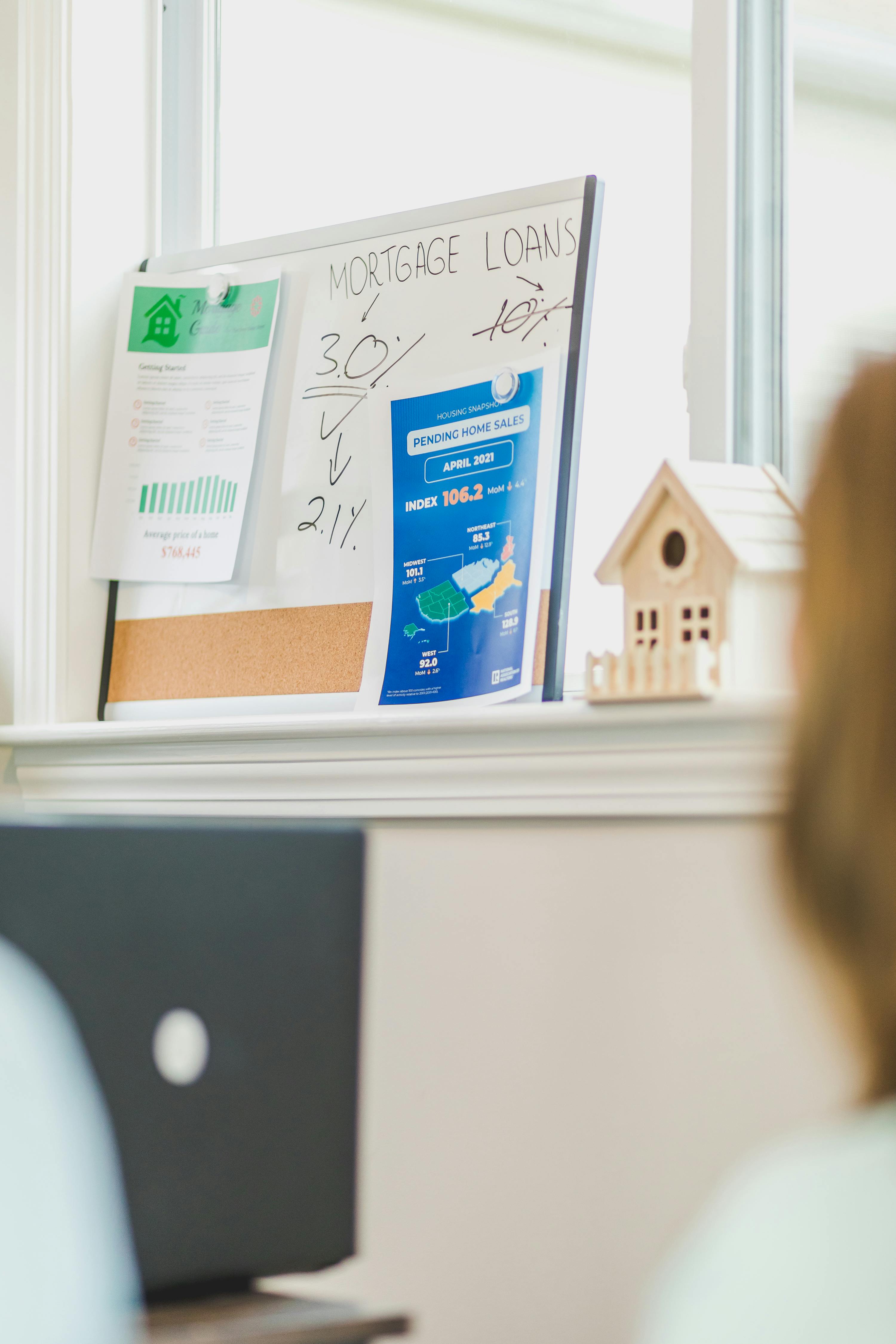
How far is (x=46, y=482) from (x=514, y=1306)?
116 centimetres

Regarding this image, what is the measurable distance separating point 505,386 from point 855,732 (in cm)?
115

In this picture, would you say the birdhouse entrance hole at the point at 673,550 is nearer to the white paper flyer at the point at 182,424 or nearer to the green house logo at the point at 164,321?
the white paper flyer at the point at 182,424

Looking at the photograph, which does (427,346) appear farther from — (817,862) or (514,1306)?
(817,862)

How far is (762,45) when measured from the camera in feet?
4.68

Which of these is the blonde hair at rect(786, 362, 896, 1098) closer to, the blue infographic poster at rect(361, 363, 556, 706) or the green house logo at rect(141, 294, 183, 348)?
the blue infographic poster at rect(361, 363, 556, 706)

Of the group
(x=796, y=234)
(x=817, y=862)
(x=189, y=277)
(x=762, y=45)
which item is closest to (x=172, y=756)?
(x=189, y=277)

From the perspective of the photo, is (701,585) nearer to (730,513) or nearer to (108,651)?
(730,513)

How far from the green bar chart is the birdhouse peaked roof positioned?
0.65 metres

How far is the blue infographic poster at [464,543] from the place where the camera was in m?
1.46

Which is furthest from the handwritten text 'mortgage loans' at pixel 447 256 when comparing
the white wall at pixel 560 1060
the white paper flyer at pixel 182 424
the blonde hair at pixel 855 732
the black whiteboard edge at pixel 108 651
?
the blonde hair at pixel 855 732

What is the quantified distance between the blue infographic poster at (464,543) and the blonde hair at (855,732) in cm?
99

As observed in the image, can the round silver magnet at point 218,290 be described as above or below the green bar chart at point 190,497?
above

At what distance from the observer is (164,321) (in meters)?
1.85

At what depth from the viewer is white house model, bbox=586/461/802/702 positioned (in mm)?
1139
